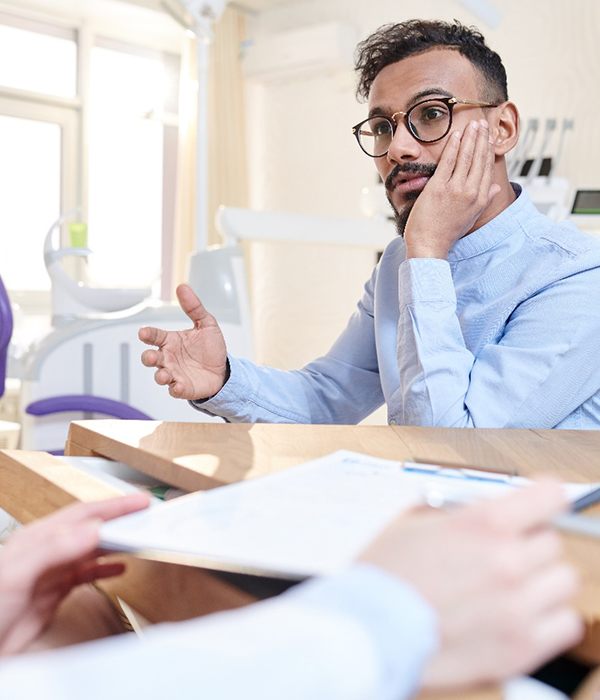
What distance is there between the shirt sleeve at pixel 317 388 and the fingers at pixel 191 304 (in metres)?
0.09

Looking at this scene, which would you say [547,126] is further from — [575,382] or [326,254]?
[575,382]

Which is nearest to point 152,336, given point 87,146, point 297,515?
point 297,515

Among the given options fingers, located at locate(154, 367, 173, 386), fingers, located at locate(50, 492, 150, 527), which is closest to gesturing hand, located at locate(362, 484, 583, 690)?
fingers, located at locate(50, 492, 150, 527)

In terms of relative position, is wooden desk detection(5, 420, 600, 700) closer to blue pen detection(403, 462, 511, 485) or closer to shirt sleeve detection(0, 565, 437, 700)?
blue pen detection(403, 462, 511, 485)

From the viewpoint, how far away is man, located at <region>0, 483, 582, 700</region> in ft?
0.98

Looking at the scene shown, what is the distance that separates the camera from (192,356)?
1.29m

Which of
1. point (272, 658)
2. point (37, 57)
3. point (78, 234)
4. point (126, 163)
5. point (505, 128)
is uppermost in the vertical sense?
point (37, 57)

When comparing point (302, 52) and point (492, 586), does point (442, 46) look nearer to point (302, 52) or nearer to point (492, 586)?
point (492, 586)

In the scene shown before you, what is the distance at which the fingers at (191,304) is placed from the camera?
1.25m

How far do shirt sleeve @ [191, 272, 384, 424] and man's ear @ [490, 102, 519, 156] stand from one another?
1.12 feet

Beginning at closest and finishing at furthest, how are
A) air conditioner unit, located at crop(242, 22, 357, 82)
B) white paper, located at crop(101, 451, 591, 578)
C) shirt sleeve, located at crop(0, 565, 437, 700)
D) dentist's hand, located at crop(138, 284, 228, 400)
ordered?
shirt sleeve, located at crop(0, 565, 437, 700) → white paper, located at crop(101, 451, 591, 578) → dentist's hand, located at crop(138, 284, 228, 400) → air conditioner unit, located at crop(242, 22, 357, 82)

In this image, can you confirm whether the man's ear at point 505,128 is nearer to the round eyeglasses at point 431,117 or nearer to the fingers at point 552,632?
the round eyeglasses at point 431,117

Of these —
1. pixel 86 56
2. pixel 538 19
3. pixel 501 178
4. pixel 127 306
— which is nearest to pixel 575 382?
pixel 501 178

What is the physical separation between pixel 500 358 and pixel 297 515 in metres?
0.72
